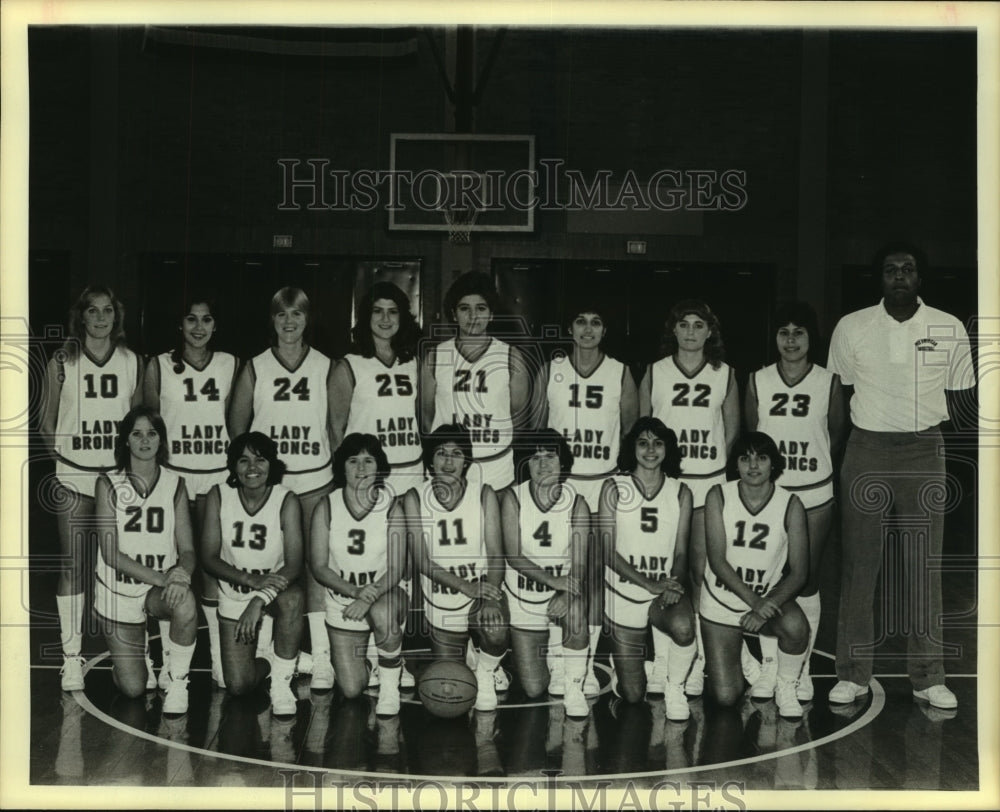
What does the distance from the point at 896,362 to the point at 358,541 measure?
2.34 meters

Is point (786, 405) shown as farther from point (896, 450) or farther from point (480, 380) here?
point (480, 380)

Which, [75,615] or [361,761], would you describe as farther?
[75,615]

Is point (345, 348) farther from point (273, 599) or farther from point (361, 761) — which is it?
point (361, 761)

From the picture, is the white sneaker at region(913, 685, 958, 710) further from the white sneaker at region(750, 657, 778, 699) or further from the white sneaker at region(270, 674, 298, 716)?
the white sneaker at region(270, 674, 298, 716)

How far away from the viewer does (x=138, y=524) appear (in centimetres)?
534

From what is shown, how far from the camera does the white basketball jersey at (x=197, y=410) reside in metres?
5.33

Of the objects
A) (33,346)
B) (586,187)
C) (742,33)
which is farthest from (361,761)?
(742,33)

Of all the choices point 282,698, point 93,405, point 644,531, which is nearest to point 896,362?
point 644,531

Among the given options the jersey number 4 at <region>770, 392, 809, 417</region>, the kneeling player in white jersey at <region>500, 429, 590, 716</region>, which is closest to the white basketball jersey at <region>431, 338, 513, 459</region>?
the kneeling player in white jersey at <region>500, 429, 590, 716</region>

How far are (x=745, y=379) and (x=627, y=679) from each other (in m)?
1.34

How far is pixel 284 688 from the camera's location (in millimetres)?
5266

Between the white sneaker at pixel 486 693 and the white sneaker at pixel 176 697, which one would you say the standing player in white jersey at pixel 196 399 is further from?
the white sneaker at pixel 486 693

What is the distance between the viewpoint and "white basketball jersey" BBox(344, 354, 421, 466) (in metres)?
5.31

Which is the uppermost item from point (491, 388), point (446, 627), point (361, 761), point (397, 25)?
point (397, 25)
